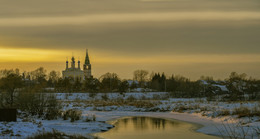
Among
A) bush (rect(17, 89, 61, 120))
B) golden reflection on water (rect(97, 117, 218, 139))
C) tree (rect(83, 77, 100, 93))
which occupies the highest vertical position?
tree (rect(83, 77, 100, 93))

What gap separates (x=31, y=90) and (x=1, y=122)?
36.5 feet

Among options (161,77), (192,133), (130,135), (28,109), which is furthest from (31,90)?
(161,77)

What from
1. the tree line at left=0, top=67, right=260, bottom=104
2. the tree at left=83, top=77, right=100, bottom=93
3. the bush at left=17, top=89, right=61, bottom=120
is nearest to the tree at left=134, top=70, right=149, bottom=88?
the tree line at left=0, top=67, right=260, bottom=104

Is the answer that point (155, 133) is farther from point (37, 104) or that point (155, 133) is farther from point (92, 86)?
point (92, 86)

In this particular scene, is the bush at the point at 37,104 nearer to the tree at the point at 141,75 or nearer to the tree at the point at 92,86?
the tree at the point at 92,86

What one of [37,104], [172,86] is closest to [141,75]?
[172,86]

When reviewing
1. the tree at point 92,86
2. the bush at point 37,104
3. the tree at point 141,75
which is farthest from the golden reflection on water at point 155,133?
the tree at point 141,75

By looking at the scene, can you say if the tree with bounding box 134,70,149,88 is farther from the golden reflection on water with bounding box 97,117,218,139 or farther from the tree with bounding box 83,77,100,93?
the golden reflection on water with bounding box 97,117,218,139

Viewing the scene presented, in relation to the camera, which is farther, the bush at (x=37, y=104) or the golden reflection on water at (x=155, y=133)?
the bush at (x=37, y=104)

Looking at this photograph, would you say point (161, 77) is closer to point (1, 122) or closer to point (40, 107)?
point (40, 107)

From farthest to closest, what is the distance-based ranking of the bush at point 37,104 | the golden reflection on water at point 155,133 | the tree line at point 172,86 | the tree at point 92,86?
the tree at point 92,86 < the tree line at point 172,86 < the bush at point 37,104 < the golden reflection on water at point 155,133

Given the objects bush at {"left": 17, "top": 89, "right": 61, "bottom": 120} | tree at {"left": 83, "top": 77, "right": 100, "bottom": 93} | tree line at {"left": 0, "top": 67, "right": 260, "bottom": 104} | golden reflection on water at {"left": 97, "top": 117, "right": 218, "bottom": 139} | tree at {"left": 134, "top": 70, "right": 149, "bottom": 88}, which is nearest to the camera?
golden reflection on water at {"left": 97, "top": 117, "right": 218, "bottom": 139}

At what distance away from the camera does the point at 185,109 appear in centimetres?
4128

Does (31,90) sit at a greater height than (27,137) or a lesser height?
greater
